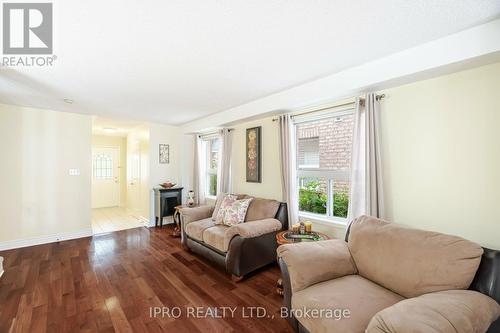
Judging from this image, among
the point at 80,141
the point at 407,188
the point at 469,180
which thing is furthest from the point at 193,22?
the point at 80,141

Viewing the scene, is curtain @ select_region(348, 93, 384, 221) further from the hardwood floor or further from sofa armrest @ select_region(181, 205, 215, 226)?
sofa armrest @ select_region(181, 205, 215, 226)

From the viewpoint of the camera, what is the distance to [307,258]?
1.61 meters

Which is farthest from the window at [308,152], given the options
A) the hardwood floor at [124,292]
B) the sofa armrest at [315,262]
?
the hardwood floor at [124,292]

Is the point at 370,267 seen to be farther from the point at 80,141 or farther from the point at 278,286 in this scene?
the point at 80,141

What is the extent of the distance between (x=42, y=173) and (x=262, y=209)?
13.1ft

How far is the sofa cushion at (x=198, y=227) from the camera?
3.03m

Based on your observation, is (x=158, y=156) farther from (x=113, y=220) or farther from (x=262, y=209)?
(x=262, y=209)

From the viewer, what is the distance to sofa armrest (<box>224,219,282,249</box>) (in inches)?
98.3

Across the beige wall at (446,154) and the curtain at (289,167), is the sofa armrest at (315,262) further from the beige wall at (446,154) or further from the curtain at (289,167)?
the curtain at (289,167)

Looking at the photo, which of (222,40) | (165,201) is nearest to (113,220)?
(165,201)

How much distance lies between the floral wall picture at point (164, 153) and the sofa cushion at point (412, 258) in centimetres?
445

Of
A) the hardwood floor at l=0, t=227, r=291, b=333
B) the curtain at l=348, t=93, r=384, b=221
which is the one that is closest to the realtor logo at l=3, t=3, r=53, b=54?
the hardwood floor at l=0, t=227, r=291, b=333

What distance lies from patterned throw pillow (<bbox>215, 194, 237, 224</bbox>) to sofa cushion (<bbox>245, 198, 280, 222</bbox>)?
33cm

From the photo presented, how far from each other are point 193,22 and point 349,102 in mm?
1831
